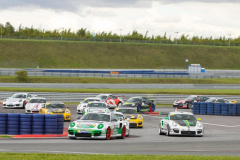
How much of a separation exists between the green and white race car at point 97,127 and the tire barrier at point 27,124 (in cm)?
171

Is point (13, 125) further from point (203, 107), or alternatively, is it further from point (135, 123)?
point (203, 107)

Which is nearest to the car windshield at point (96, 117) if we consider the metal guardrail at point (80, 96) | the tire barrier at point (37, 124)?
the tire barrier at point (37, 124)

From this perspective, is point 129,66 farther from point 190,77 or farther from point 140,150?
point 140,150

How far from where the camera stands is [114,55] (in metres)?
116

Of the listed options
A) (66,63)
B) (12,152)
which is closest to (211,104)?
(12,152)

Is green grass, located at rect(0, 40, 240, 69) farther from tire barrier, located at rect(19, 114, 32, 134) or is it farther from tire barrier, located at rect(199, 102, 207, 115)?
tire barrier, located at rect(19, 114, 32, 134)

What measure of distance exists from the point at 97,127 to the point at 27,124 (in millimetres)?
3426

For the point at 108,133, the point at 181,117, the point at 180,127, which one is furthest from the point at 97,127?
the point at 181,117

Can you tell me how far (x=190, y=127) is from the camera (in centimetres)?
2241

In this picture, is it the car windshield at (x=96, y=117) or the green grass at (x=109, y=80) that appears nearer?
the car windshield at (x=96, y=117)

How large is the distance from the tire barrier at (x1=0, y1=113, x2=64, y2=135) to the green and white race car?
1.71m

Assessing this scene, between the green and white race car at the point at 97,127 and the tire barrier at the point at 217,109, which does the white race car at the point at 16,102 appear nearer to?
the tire barrier at the point at 217,109

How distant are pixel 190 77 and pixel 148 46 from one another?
53125mm

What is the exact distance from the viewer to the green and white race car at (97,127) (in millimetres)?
19312
